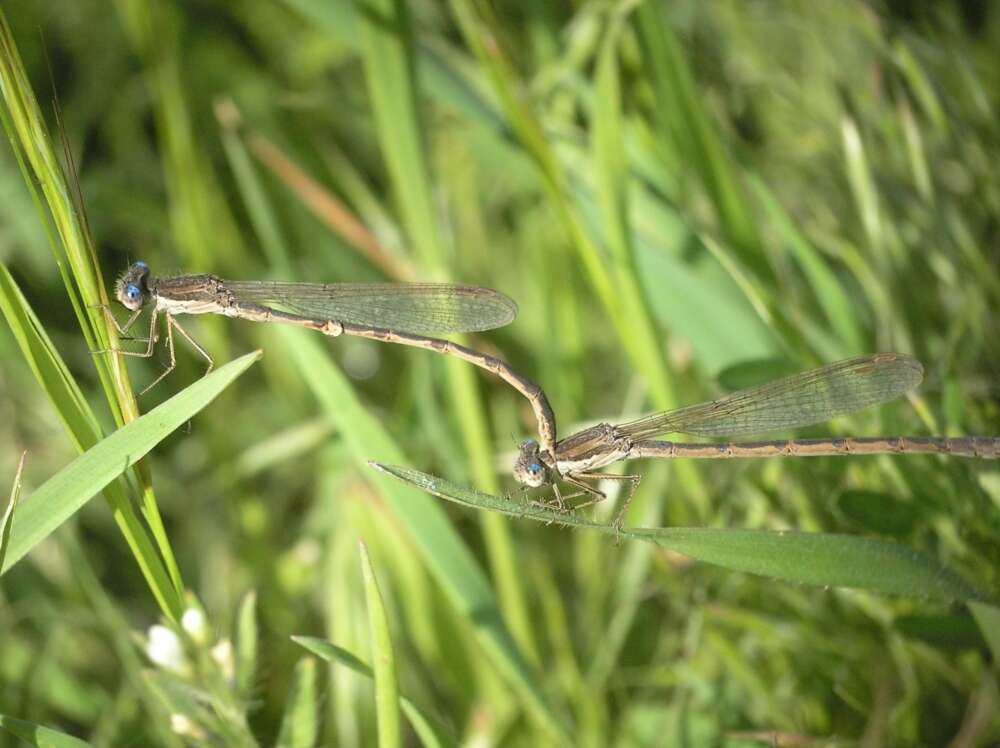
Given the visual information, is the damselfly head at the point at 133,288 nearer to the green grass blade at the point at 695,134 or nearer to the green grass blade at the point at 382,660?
the green grass blade at the point at 382,660

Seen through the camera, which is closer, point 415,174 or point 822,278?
point 822,278

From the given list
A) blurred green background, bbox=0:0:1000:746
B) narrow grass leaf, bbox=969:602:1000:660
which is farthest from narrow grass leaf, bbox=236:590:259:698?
narrow grass leaf, bbox=969:602:1000:660

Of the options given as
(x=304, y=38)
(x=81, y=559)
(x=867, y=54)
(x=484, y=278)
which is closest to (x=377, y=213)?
(x=484, y=278)

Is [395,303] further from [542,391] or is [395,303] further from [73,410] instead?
[73,410]

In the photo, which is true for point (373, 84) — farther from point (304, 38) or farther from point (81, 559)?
point (304, 38)

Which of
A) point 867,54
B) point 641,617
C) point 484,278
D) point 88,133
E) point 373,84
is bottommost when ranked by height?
point 641,617

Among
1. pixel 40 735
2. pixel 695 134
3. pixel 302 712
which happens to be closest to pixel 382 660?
pixel 302 712

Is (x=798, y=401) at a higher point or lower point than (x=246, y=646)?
higher

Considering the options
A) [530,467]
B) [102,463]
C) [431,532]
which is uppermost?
[530,467]
